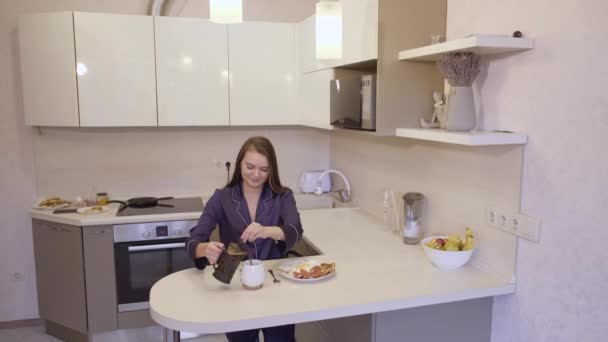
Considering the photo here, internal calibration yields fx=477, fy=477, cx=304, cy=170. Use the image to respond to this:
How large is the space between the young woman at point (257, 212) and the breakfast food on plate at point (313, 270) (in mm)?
152

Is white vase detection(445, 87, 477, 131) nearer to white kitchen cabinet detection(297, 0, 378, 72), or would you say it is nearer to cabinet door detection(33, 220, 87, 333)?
white kitchen cabinet detection(297, 0, 378, 72)

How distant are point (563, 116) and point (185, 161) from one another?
2.76m

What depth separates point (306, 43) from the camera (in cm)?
321

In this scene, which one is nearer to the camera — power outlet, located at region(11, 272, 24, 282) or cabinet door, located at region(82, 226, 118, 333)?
cabinet door, located at region(82, 226, 118, 333)

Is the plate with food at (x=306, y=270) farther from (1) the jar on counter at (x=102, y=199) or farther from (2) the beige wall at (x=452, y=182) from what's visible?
(1) the jar on counter at (x=102, y=199)

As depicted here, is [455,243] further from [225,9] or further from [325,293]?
[225,9]

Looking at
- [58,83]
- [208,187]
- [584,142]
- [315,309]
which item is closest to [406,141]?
[584,142]

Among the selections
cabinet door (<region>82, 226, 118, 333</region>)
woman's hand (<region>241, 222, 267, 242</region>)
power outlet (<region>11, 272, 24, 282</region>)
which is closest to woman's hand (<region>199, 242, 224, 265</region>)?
woman's hand (<region>241, 222, 267, 242</region>)

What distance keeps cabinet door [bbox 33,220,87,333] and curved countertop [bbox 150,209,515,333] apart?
1532mm

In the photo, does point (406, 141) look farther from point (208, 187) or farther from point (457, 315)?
point (208, 187)

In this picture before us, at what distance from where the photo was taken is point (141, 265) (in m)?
3.13

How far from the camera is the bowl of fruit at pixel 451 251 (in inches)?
76.8

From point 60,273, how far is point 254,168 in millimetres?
1901

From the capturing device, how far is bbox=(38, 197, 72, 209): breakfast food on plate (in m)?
3.26
